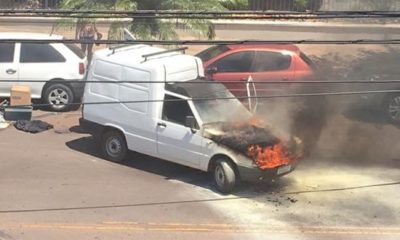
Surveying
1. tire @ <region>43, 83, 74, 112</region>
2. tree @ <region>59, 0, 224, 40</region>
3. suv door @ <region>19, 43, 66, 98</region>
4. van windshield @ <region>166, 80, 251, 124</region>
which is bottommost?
tire @ <region>43, 83, 74, 112</region>

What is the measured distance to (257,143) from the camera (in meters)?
11.6

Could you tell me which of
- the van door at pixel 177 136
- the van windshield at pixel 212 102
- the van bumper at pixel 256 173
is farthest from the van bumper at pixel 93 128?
the van bumper at pixel 256 173

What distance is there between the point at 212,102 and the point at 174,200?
2151 millimetres

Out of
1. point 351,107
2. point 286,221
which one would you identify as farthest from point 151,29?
point 286,221

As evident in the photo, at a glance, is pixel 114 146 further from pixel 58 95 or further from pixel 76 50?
pixel 76 50

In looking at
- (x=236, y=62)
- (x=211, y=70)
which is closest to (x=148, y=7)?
(x=211, y=70)

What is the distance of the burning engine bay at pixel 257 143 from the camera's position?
11494 mm

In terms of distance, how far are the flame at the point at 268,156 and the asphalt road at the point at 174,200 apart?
0.54m

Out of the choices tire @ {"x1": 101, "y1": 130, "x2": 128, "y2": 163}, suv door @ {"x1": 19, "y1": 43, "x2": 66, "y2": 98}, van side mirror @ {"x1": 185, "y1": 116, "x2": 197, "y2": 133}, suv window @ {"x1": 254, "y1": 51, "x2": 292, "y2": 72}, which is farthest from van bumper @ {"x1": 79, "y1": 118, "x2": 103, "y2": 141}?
suv window @ {"x1": 254, "y1": 51, "x2": 292, "y2": 72}

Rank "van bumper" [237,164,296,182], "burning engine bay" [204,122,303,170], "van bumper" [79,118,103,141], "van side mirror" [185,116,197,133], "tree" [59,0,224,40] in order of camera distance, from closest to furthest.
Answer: "van bumper" [237,164,296,182]
"burning engine bay" [204,122,303,170]
"van side mirror" [185,116,197,133]
"van bumper" [79,118,103,141]
"tree" [59,0,224,40]

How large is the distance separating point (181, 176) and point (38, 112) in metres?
5.66

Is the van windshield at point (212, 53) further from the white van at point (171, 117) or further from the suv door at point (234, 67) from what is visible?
the white van at point (171, 117)

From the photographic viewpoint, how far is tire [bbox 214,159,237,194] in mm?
11461

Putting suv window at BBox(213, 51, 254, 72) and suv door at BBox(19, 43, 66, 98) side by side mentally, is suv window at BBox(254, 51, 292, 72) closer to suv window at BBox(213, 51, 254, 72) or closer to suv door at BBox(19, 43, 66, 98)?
suv window at BBox(213, 51, 254, 72)
